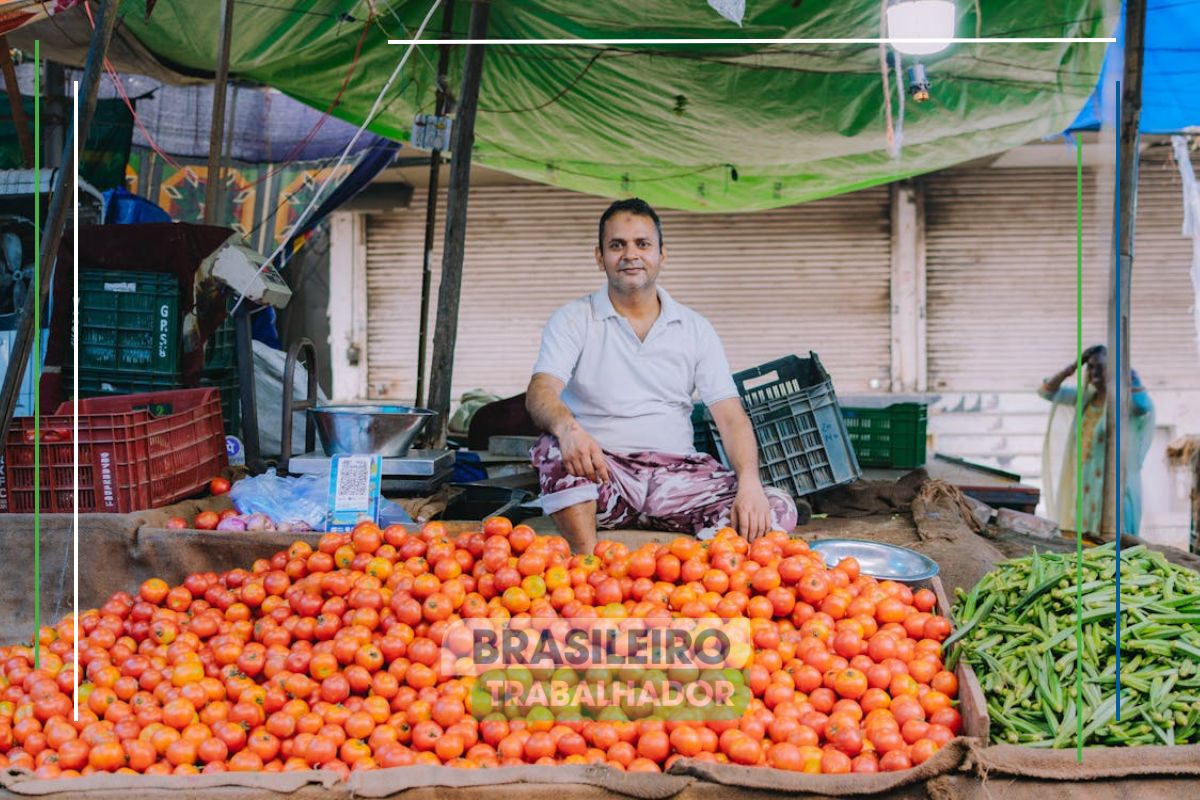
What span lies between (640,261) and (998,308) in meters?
7.34

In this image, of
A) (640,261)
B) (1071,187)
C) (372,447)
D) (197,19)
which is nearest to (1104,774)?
(640,261)

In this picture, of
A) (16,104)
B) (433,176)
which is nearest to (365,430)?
(433,176)

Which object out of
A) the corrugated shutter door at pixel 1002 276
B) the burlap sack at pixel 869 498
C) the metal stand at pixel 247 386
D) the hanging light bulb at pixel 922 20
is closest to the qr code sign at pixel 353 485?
the metal stand at pixel 247 386

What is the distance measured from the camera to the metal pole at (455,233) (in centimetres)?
582

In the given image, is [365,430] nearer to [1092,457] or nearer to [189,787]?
[189,787]

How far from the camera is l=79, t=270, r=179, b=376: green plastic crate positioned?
5.02 m

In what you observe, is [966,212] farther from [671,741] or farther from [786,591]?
[671,741]

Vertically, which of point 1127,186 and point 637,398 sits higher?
point 1127,186

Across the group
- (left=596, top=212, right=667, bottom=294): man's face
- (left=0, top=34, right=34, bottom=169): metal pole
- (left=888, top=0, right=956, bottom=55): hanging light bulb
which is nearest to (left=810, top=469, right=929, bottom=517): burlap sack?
(left=596, top=212, right=667, bottom=294): man's face

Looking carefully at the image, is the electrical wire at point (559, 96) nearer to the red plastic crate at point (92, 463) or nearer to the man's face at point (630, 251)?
the man's face at point (630, 251)

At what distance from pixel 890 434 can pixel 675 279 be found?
165 inches

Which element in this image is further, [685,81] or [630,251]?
[685,81]

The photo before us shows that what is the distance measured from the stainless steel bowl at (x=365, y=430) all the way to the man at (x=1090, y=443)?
5.11 metres

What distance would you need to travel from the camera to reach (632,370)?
4246 millimetres
